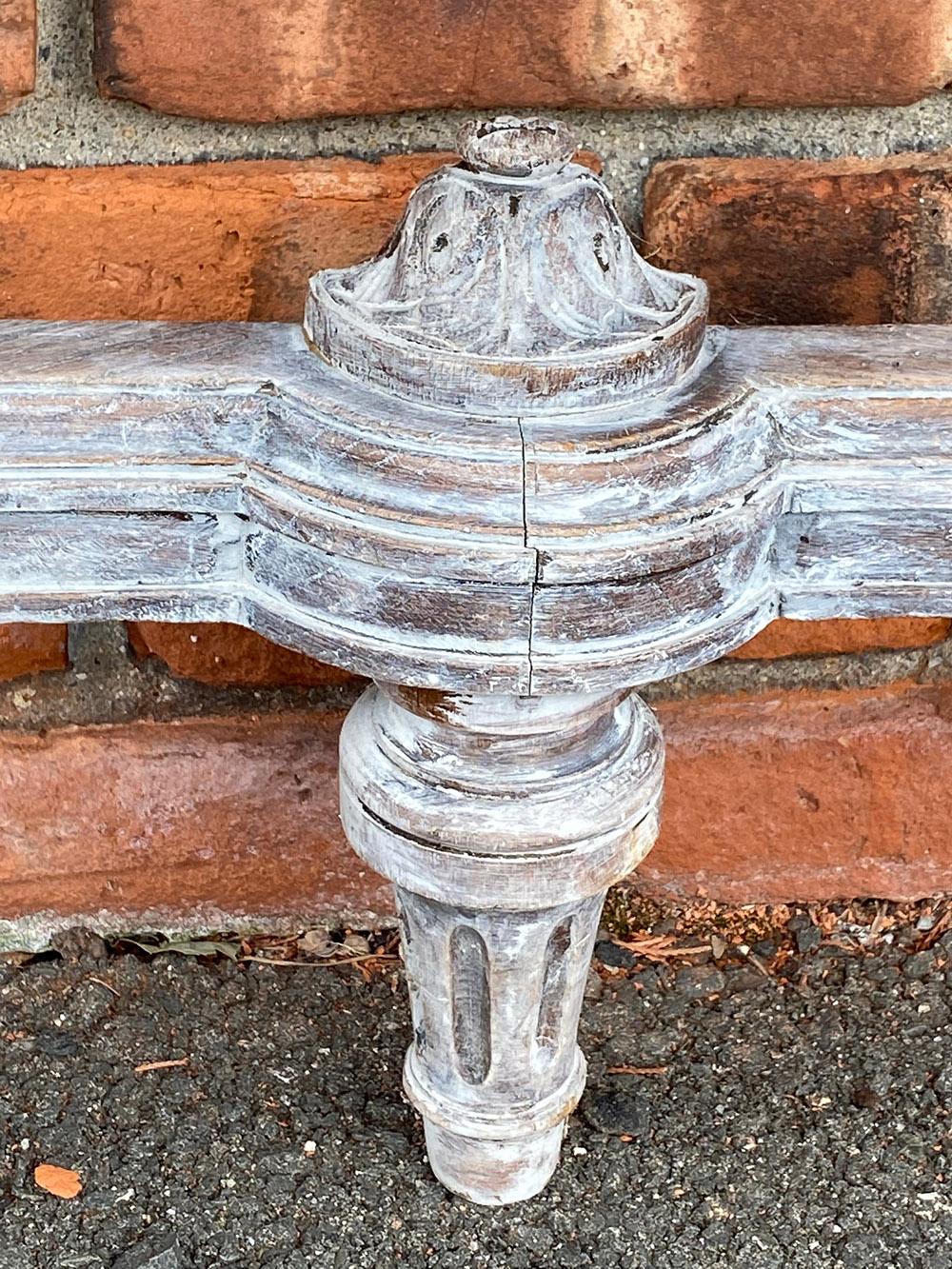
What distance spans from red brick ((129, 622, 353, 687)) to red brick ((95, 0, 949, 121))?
1.05 feet

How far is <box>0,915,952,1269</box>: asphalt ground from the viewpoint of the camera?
3.05 ft

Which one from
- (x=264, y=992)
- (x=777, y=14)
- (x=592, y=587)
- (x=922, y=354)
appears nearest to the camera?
(x=592, y=587)

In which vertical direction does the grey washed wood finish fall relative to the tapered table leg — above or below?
above

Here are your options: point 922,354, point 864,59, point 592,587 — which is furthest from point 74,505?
point 864,59

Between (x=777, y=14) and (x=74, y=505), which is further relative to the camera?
(x=777, y=14)

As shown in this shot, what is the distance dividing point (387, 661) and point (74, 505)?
15 cm

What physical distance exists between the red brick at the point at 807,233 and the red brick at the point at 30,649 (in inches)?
17.4

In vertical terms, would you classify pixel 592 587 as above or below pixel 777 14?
below

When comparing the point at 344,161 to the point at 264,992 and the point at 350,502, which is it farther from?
the point at 264,992

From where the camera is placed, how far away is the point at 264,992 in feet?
3.60

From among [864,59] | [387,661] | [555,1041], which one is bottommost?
[555,1041]

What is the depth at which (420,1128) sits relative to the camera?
1.00 metres

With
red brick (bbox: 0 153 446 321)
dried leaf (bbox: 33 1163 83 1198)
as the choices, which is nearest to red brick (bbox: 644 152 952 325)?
red brick (bbox: 0 153 446 321)

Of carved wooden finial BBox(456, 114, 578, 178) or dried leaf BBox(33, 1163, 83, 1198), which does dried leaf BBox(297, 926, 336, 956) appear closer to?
dried leaf BBox(33, 1163, 83, 1198)
